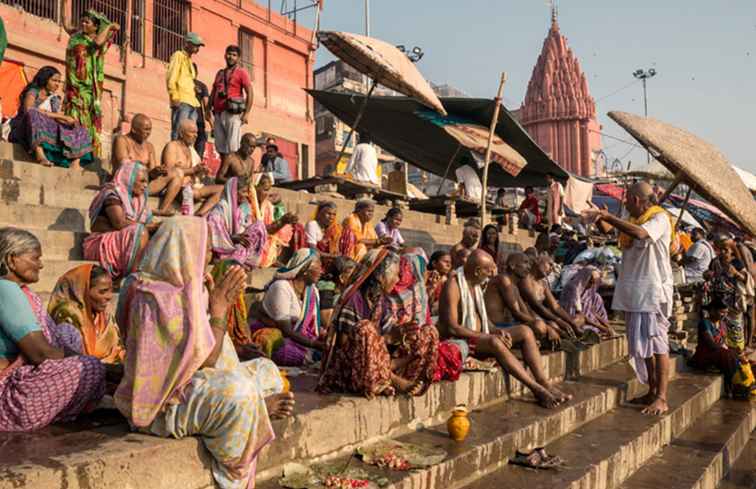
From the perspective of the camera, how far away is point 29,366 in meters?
2.92

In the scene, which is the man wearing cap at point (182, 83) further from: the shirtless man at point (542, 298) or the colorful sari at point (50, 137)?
the shirtless man at point (542, 298)

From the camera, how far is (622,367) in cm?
694

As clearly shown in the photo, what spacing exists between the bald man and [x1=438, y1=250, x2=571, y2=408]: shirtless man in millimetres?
1016

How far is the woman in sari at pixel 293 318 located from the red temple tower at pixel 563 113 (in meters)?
41.5

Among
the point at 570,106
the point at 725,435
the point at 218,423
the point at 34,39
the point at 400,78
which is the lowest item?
the point at 725,435

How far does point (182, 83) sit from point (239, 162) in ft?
5.13

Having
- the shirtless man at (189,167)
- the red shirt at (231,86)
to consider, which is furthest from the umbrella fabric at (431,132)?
the shirtless man at (189,167)

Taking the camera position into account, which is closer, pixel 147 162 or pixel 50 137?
pixel 50 137

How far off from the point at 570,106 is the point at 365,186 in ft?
129

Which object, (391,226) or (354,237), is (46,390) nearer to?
(354,237)

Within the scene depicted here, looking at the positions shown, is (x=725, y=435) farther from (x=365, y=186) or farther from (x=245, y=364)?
(x=365, y=186)

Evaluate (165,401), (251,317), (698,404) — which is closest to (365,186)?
(251,317)

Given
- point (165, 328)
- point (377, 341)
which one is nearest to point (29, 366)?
point (165, 328)

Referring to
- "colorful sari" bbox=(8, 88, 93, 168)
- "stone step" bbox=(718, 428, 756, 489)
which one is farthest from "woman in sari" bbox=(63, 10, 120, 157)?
"stone step" bbox=(718, 428, 756, 489)
